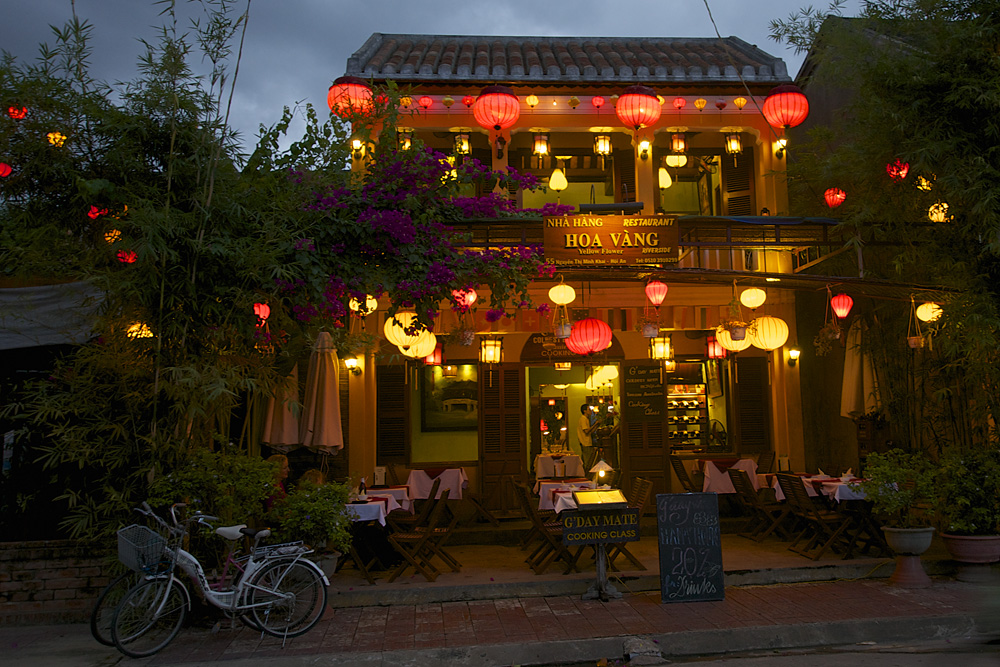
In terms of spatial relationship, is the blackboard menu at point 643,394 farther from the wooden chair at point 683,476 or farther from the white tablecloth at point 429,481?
the white tablecloth at point 429,481

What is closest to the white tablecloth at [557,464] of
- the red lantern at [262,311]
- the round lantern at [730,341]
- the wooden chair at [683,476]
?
the wooden chair at [683,476]

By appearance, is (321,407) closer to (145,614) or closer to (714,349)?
(145,614)

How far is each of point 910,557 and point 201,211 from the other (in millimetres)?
7599

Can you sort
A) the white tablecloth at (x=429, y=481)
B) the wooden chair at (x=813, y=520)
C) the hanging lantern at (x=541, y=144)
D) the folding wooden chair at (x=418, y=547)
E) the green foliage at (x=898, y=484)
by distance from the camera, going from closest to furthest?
the green foliage at (x=898, y=484) < the folding wooden chair at (x=418, y=547) < the wooden chair at (x=813, y=520) < the white tablecloth at (x=429, y=481) < the hanging lantern at (x=541, y=144)

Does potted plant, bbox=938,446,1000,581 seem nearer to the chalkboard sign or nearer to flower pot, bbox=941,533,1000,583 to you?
flower pot, bbox=941,533,1000,583

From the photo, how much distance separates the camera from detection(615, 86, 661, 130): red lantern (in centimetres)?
875

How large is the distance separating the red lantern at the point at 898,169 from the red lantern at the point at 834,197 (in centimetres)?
124

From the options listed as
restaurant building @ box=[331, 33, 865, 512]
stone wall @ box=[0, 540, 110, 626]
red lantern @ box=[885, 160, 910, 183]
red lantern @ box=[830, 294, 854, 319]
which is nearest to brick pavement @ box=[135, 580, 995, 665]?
stone wall @ box=[0, 540, 110, 626]

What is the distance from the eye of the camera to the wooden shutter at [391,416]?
1104cm

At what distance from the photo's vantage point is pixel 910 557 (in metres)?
7.27

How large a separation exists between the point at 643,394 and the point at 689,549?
477cm

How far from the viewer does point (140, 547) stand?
5.44m

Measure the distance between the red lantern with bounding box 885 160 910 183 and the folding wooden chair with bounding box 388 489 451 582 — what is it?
239 inches

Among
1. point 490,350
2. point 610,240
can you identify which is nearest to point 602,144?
point 610,240
